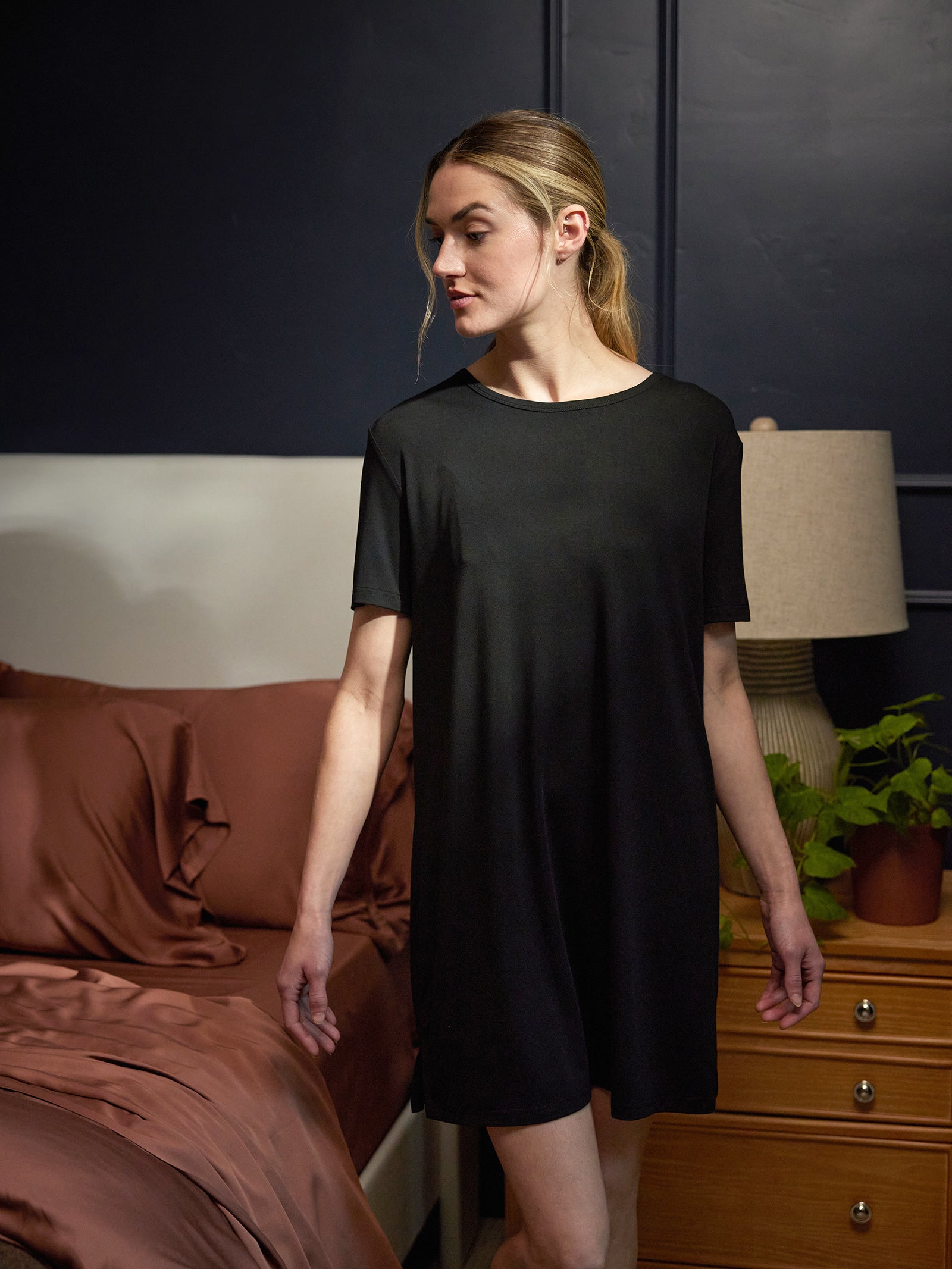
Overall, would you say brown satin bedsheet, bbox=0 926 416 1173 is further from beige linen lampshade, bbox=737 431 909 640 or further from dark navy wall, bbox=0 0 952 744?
dark navy wall, bbox=0 0 952 744

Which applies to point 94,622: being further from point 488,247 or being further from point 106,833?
point 488,247

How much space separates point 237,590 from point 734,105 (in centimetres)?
142

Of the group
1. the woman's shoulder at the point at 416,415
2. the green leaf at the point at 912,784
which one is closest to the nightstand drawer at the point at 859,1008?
the green leaf at the point at 912,784

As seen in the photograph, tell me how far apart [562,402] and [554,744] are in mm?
389

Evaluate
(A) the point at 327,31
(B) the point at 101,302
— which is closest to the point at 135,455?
(B) the point at 101,302

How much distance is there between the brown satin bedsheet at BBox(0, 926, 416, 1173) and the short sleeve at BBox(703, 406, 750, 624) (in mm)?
853

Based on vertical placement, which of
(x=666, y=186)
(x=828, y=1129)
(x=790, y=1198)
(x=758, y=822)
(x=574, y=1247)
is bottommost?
(x=790, y=1198)

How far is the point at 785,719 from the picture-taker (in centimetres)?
213

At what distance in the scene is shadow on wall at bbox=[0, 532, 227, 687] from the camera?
102 inches

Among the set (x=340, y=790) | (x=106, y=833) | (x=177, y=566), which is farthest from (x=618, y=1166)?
(x=177, y=566)

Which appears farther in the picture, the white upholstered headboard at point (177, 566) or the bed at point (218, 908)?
the white upholstered headboard at point (177, 566)

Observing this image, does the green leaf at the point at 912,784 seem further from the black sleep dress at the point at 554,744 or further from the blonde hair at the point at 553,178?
the blonde hair at the point at 553,178

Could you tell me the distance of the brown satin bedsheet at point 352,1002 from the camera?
1.80 metres

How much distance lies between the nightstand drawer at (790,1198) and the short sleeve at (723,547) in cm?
101
